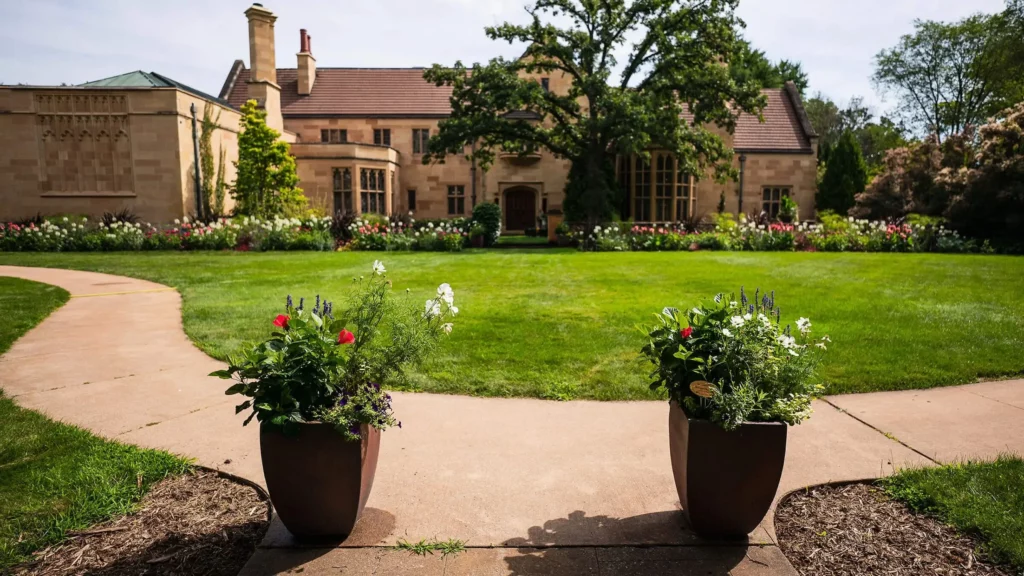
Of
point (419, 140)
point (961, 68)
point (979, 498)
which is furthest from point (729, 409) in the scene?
point (961, 68)

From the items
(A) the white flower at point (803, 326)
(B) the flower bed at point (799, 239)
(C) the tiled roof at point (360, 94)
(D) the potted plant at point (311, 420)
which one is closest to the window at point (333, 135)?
(C) the tiled roof at point (360, 94)

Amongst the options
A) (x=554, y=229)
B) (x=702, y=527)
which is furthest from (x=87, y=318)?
(x=554, y=229)

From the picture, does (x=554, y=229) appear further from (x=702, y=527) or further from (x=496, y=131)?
(x=702, y=527)

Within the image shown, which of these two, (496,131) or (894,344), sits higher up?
(496,131)

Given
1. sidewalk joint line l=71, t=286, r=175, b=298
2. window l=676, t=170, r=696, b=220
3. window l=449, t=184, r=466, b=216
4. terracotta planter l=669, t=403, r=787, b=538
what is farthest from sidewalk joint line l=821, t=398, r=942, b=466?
window l=449, t=184, r=466, b=216

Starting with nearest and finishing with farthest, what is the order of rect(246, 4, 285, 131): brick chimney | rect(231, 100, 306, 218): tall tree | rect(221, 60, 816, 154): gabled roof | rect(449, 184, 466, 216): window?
rect(231, 100, 306, 218): tall tree, rect(246, 4, 285, 131): brick chimney, rect(221, 60, 816, 154): gabled roof, rect(449, 184, 466, 216): window

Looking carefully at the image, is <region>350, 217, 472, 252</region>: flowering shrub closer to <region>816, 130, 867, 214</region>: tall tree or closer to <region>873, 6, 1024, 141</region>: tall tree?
<region>816, 130, 867, 214</region>: tall tree

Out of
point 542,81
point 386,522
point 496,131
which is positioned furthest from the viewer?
point 542,81

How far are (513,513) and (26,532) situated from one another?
7.58 ft

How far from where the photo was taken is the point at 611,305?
8.56 m

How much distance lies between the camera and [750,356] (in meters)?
2.78

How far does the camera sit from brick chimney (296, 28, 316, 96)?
108 ft

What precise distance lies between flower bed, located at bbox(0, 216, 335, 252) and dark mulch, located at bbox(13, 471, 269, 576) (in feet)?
53.1

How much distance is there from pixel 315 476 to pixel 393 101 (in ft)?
109
